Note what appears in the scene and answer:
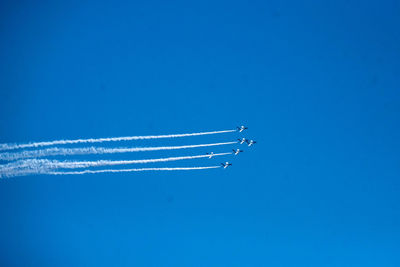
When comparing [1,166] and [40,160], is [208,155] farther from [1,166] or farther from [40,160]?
[1,166]

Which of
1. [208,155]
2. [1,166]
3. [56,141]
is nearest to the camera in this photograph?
[1,166]

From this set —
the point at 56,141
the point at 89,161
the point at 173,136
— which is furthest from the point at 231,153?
the point at 56,141

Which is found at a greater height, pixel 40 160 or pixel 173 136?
pixel 173 136

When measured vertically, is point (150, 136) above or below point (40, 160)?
above

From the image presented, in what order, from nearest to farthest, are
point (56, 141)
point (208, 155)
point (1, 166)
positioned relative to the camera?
point (1, 166) < point (56, 141) < point (208, 155)

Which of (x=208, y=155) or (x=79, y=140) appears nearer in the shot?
(x=79, y=140)

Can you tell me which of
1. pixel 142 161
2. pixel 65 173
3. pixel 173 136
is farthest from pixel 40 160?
pixel 173 136

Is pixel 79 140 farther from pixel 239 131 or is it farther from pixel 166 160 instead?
pixel 239 131

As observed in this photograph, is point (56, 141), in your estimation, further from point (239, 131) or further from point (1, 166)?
point (239, 131)

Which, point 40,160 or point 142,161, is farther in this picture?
point 142,161
